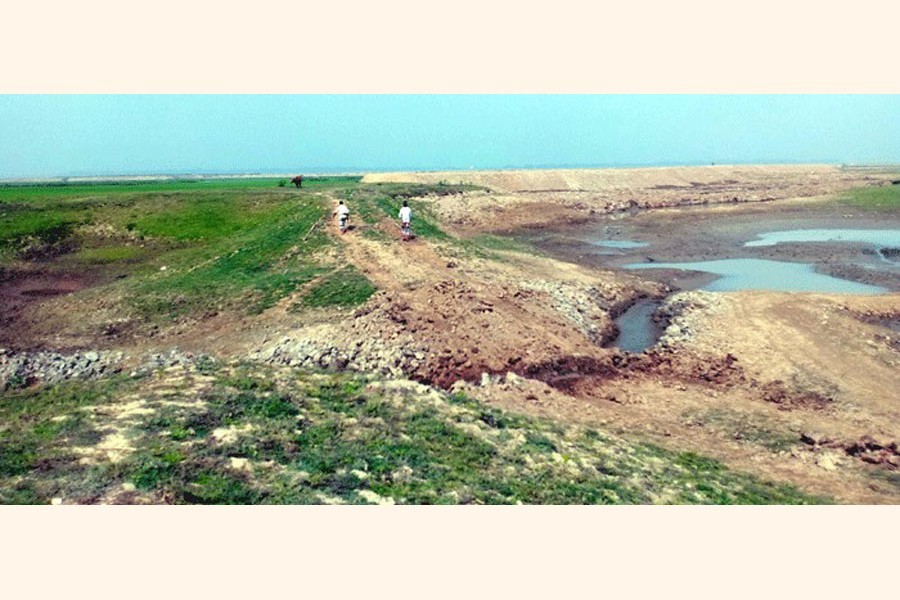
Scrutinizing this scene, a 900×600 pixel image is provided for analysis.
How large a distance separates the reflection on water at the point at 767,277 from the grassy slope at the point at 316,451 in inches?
791

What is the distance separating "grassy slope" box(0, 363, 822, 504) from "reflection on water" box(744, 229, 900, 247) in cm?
3670

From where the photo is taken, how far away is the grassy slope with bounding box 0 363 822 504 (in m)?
7.99

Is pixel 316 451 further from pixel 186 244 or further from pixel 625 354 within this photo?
pixel 186 244

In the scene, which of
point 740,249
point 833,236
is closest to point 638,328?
point 740,249

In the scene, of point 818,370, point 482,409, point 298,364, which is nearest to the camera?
point 482,409

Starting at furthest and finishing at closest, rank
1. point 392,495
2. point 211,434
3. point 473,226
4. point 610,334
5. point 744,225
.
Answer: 1. point 744,225
2. point 473,226
3. point 610,334
4. point 211,434
5. point 392,495

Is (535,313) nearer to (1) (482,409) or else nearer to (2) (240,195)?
(1) (482,409)

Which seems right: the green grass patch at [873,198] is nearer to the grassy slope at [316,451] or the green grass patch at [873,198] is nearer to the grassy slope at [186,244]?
the grassy slope at [186,244]

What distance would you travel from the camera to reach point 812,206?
6100cm

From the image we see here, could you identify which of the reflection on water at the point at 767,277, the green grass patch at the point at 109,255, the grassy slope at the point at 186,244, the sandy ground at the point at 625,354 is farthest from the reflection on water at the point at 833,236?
→ the green grass patch at the point at 109,255

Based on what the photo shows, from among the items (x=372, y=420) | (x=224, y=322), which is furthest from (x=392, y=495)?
(x=224, y=322)

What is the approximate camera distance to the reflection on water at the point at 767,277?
94.3ft

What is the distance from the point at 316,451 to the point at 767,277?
97.5 feet

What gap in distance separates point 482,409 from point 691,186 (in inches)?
3355
